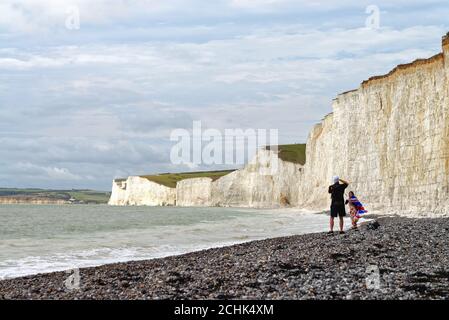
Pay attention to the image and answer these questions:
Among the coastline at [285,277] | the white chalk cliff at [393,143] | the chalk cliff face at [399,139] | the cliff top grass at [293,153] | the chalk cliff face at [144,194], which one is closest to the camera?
the coastline at [285,277]

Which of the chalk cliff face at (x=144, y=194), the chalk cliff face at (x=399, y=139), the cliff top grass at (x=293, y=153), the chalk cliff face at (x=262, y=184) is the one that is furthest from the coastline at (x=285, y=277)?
the chalk cliff face at (x=144, y=194)

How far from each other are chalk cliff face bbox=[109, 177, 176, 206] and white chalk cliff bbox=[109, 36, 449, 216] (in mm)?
61297

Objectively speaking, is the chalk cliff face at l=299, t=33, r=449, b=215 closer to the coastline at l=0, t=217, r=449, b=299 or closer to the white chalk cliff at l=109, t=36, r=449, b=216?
the white chalk cliff at l=109, t=36, r=449, b=216

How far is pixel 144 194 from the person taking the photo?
150 metres

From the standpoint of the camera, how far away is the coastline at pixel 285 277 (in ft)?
32.4

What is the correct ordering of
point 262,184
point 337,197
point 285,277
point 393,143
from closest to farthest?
point 285,277 < point 337,197 < point 393,143 < point 262,184

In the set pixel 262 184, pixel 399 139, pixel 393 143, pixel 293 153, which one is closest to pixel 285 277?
pixel 399 139

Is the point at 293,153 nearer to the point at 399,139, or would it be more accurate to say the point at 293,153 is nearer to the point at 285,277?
the point at 399,139

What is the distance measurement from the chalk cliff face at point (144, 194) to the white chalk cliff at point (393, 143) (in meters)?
61.3

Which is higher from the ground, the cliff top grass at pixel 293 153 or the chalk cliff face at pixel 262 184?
the cliff top grass at pixel 293 153

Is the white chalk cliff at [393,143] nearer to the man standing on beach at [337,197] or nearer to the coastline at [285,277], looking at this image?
the man standing on beach at [337,197]

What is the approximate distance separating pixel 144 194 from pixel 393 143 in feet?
360

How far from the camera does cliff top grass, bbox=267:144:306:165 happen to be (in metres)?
109

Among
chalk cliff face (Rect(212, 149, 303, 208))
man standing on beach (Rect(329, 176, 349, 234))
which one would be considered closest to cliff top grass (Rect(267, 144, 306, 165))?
chalk cliff face (Rect(212, 149, 303, 208))
